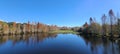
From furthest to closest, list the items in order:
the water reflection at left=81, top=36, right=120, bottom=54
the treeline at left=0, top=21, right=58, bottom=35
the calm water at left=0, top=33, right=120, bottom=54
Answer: the treeline at left=0, top=21, right=58, bottom=35
the calm water at left=0, top=33, right=120, bottom=54
the water reflection at left=81, top=36, right=120, bottom=54

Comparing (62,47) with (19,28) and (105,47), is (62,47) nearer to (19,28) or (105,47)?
(105,47)

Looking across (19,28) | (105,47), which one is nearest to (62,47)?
(105,47)

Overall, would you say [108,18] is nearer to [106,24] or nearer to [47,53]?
[106,24]

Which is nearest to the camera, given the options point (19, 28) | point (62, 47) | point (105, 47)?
point (105, 47)

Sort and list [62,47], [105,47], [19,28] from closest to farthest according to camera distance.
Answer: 1. [105,47]
2. [62,47]
3. [19,28]

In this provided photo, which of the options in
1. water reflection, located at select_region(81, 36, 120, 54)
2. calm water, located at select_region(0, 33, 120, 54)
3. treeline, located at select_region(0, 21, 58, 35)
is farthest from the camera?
treeline, located at select_region(0, 21, 58, 35)

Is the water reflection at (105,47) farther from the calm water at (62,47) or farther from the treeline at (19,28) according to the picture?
the treeline at (19,28)

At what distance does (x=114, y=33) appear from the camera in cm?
3672

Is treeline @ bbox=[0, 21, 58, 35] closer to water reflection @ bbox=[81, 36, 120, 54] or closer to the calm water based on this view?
the calm water

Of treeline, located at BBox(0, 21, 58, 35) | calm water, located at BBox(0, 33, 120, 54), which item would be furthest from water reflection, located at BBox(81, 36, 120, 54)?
treeline, located at BBox(0, 21, 58, 35)

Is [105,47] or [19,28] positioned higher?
[19,28]

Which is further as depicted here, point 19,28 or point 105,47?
point 19,28

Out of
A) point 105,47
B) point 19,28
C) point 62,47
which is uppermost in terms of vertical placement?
point 19,28

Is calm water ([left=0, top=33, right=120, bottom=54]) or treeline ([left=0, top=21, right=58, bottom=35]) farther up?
treeline ([left=0, top=21, right=58, bottom=35])
